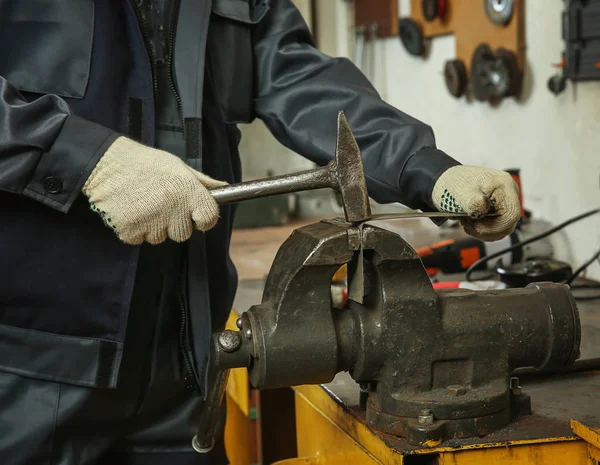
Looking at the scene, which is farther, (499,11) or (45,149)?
(499,11)

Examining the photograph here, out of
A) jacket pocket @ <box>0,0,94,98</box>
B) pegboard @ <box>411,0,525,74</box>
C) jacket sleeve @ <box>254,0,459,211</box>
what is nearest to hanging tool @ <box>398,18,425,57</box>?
pegboard @ <box>411,0,525,74</box>

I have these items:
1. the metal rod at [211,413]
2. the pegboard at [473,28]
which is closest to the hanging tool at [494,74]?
the pegboard at [473,28]

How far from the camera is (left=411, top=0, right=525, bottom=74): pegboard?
2.26 meters

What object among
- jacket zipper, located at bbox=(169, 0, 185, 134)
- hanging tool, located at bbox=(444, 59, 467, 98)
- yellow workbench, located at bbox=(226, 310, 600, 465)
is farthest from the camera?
hanging tool, located at bbox=(444, 59, 467, 98)

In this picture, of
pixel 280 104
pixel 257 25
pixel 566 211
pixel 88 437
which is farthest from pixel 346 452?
pixel 566 211

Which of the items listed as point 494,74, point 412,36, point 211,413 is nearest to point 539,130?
point 494,74

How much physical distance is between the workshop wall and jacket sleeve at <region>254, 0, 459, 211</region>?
88 centimetres

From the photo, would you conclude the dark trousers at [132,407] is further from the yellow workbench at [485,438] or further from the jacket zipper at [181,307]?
the yellow workbench at [485,438]

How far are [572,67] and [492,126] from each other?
1.60ft

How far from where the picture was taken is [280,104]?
4.43 ft

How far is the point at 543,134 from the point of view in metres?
2.21

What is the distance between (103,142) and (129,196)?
0.08 meters

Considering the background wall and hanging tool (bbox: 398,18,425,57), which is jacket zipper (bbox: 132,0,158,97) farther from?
hanging tool (bbox: 398,18,425,57)

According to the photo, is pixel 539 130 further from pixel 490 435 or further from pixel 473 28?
pixel 490 435
